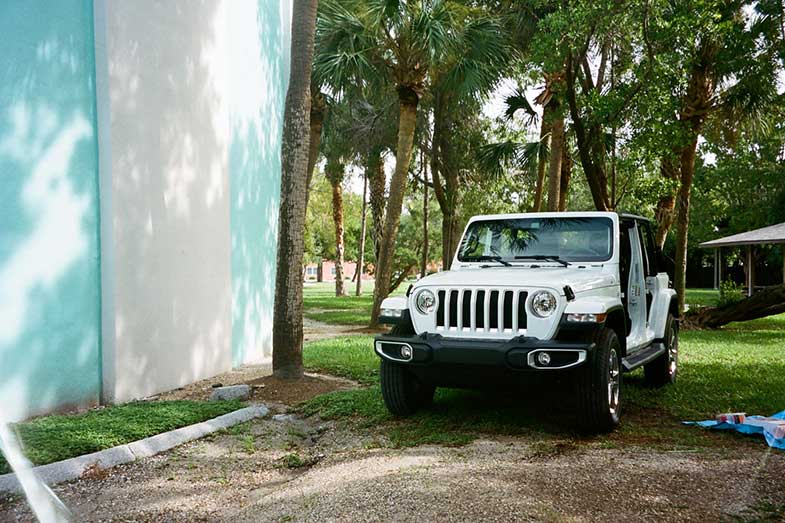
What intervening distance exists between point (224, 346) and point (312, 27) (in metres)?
4.72

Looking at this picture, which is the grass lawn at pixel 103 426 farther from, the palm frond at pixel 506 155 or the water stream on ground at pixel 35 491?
the palm frond at pixel 506 155

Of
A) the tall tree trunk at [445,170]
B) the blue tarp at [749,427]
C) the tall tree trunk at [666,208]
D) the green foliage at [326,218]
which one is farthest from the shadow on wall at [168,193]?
the green foliage at [326,218]

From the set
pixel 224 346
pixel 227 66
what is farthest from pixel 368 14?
pixel 224 346

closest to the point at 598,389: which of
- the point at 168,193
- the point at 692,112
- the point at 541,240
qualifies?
the point at 541,240

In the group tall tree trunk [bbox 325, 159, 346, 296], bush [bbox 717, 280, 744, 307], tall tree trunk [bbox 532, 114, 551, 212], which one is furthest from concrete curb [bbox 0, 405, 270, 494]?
tall tree trunk [bbox 325, 159, 346, 296]

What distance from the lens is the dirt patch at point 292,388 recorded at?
26.5 ft

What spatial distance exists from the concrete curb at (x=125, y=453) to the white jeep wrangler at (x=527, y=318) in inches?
63.3

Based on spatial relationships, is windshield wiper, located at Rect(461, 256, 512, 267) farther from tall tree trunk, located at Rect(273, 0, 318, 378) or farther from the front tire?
tall tree trunk, located at Rect(273, 0, 318, 378)

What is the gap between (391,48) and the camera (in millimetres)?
15273

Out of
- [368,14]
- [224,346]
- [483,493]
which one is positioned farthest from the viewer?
[368,14]

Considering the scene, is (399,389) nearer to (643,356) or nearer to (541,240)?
(541,240)

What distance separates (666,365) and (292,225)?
15.8 ft

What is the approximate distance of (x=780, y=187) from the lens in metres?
32.2

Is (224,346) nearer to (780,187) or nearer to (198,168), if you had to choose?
(198,168)
